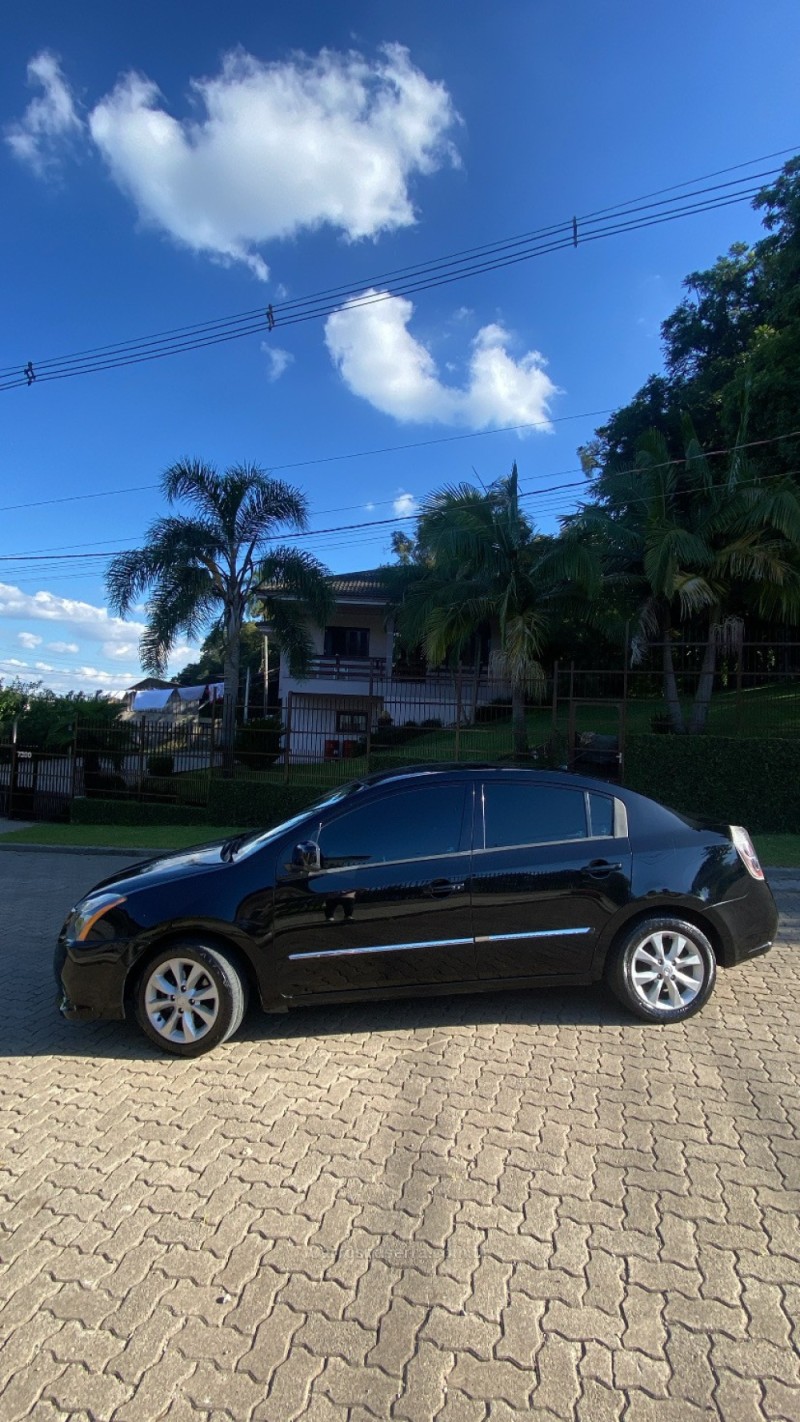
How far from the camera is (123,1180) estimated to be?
2.97 meters

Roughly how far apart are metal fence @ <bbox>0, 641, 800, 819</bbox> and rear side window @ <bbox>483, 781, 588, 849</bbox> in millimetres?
9589

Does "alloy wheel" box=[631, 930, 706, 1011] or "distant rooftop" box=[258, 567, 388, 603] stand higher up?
"distant rooftop" box=[258, 567, 388, 603]

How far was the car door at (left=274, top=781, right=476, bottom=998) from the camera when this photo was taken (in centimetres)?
404

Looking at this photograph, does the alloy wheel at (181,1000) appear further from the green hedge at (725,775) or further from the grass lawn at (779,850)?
the green hedge at (725,775)

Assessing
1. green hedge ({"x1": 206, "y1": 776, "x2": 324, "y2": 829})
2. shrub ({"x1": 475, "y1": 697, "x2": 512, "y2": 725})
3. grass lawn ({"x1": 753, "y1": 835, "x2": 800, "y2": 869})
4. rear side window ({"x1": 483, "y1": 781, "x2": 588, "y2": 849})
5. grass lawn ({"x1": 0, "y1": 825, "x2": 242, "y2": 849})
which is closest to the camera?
rear side window ({"x1": 483, "y1": 781, "x2": 588, "y2": 849})

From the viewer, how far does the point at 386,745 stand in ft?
59.8

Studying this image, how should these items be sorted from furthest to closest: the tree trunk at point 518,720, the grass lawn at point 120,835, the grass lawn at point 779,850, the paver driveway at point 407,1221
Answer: the tree trunk at point 518,720, the grass lawn at point 120,835, the grass lawn at point 779,850, the paver driveway at point 407,1221

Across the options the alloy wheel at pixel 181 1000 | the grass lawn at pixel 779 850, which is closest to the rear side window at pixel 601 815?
the alloy wheel at pixel 181 1000

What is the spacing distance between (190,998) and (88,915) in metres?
0.72

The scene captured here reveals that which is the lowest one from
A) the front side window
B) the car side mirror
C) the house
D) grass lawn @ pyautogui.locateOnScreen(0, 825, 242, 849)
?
grass lawn @ pyautogui.locateOnScreen(0, 825, 242, 849)

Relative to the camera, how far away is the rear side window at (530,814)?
4316 mm

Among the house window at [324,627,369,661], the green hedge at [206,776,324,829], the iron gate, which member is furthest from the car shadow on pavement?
the house window at [324,627,369,661]

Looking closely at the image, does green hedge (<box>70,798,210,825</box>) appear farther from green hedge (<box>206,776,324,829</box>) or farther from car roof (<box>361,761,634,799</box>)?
car roof (<box>361,761,634,799</box>)

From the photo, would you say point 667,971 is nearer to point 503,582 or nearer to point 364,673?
point 503,582
